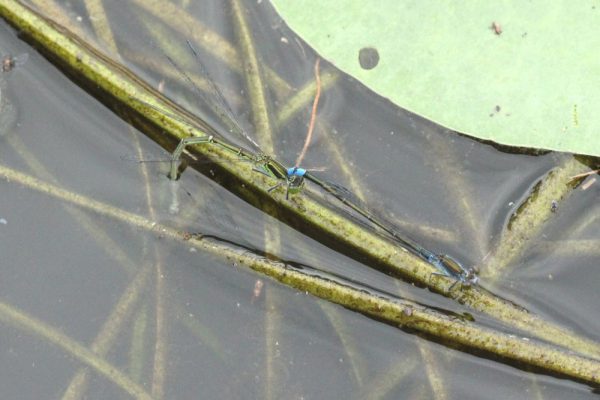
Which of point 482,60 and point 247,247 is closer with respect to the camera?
point 482,60

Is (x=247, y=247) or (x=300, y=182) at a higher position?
(x=300, y=182)

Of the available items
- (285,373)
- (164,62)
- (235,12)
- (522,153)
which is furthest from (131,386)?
A: (522,153)

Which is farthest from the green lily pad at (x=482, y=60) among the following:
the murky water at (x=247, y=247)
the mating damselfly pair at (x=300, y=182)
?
the mating damselfly pair at (x=300, y=182)

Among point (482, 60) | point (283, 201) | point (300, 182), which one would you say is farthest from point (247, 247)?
point (482, 60)

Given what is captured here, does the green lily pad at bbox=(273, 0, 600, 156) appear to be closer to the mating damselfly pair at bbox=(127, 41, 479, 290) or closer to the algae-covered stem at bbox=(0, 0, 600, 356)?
the mating damselfly pair at bbox=(127, 41, 479, 290)

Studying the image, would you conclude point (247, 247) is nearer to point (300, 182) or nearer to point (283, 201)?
point (283, 201)
